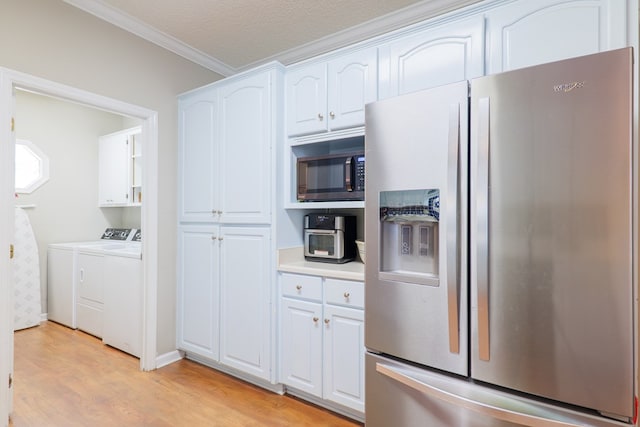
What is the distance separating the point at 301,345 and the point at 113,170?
3466 mm

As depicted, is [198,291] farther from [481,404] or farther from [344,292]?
[481,404]

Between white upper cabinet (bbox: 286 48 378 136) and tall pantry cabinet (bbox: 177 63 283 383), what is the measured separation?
0.13 m

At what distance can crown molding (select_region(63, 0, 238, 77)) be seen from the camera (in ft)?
7.42

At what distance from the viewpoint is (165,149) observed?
2.77 metres

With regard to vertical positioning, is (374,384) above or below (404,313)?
below

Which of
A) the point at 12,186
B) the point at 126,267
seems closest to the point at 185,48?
the point at 12,186

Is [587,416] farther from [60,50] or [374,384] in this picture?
[60,50]

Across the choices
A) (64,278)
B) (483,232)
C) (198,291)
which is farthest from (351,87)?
(64,278)

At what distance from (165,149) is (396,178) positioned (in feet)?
7.04

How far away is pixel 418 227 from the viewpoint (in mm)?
1394

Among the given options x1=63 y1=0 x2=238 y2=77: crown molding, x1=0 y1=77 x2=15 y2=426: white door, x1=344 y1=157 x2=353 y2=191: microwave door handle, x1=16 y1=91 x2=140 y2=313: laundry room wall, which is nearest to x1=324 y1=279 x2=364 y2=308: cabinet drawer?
x1=344 y1=157 x2=353 y2=191: microwave door handle

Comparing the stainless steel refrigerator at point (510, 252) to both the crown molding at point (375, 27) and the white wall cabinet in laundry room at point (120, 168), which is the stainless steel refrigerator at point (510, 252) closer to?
the crown molding at point (375, 27)

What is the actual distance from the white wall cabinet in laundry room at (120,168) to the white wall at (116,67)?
1288 mm

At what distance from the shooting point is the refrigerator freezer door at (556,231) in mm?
995
